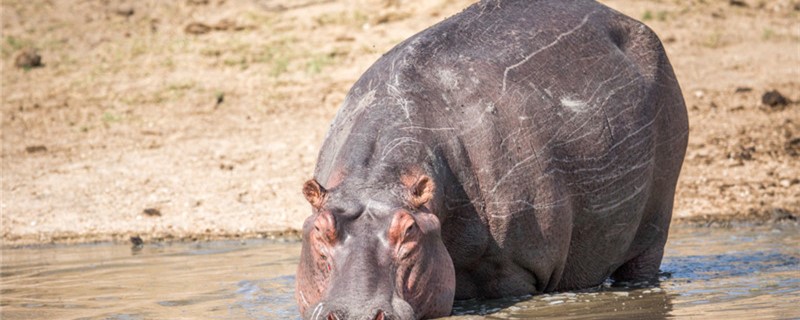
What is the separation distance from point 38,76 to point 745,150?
8450 millimetres

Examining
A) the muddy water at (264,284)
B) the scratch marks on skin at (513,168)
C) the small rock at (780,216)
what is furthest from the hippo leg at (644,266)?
the small rock at (780,216)

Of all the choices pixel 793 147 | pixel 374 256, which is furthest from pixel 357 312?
pixel 793 147

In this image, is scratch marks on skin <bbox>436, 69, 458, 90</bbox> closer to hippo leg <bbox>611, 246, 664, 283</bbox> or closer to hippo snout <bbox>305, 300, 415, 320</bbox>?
hippo snout <bbox>305, 300, 415, 320</bbox>

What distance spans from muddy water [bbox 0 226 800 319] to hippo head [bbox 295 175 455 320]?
54 centimetres

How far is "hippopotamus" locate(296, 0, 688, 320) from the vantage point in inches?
223

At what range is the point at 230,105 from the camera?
1459cm

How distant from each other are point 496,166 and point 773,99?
760 cm

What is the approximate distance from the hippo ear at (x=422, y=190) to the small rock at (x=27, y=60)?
1121 cm

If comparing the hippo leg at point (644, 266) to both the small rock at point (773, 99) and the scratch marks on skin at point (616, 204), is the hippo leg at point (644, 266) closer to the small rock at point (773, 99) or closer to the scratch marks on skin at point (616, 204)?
the scratch marks on skin at point (616, 204)

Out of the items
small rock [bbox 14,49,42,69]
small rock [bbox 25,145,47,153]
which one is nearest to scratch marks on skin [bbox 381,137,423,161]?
small rock [bbox 25,145,47,153]

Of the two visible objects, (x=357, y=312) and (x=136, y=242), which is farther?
(x=136, y=242)

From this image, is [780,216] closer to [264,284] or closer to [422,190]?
[264,284]

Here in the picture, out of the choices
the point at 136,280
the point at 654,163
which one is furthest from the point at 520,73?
the point at 136,280

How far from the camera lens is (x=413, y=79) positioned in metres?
6.63
